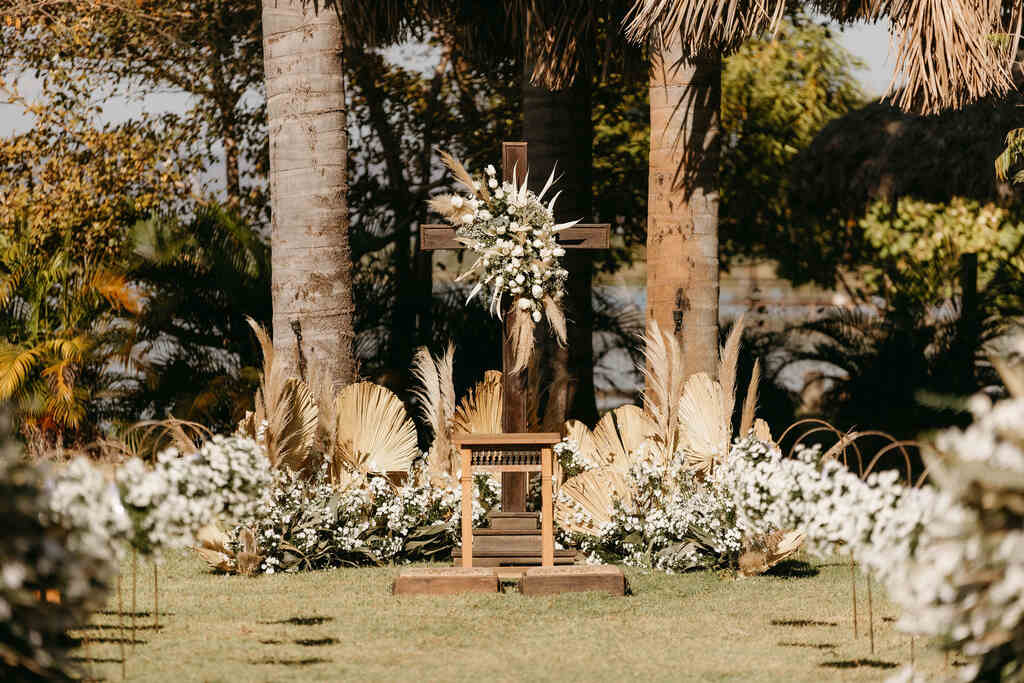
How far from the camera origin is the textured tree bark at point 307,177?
8.44 m

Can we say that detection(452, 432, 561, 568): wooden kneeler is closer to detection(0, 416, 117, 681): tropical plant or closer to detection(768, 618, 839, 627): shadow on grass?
detection(768, 618, 839, 627): shadow on grass

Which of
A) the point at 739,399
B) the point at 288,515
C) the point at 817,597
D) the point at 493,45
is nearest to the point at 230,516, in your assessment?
the point at 288,515

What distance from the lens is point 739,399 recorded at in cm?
1189

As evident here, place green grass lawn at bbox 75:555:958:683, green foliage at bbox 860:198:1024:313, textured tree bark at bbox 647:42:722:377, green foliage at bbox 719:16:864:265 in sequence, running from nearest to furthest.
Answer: green grass lawn at bbox 75:555:958:683, textured tree bark at bbox 647:42:722:377, green foliage at bbox 860:198:1024:313, green foliage at bbox 719:16:864:265

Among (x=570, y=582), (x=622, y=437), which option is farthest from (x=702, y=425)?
(x=570, y=582)

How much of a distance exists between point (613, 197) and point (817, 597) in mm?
8908

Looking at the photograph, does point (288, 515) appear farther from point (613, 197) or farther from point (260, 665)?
point (613, 197)

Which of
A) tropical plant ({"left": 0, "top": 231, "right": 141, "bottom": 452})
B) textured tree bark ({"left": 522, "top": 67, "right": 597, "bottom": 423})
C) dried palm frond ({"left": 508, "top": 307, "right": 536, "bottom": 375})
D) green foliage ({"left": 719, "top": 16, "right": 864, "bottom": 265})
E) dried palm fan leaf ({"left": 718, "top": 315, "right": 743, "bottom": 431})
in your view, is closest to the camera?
dried palm frond ({"left": 508, "top": 307, "right": 536, "bottom": 375})

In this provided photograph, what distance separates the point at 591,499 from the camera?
303 inches

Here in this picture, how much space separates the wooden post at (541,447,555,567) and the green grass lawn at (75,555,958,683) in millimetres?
338

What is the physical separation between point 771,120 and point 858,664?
1577 centimetres

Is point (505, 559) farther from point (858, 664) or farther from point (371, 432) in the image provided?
point (858, 664)

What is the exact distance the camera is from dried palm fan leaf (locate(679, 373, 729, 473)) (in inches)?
299

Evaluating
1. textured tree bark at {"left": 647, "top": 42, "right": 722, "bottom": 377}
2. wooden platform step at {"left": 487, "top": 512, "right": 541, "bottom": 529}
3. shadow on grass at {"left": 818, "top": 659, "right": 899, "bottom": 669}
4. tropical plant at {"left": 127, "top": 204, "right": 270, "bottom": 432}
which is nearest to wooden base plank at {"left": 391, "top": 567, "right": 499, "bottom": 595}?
wooden platform step at {"left": 487, "top": 512, "right": 541, "bottom": 529}
